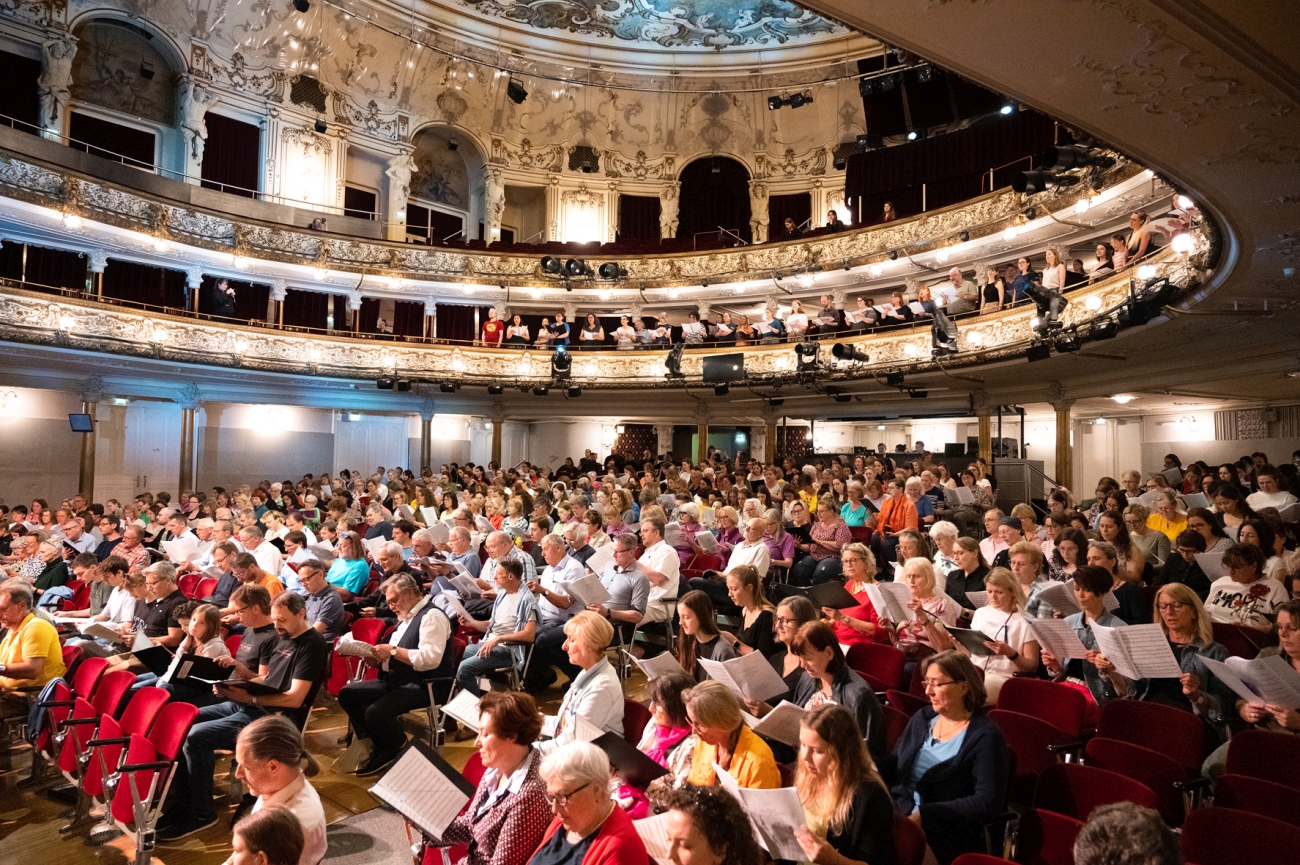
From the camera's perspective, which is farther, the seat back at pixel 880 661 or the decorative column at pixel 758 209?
the decorative column at pixel 758 209

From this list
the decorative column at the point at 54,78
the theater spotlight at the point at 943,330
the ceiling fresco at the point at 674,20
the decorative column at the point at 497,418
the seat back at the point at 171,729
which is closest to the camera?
the seat back at the point at 171,729

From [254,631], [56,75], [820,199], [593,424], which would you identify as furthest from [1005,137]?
[56,75]

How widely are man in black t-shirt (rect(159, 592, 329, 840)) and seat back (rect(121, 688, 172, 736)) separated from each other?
0.21 m

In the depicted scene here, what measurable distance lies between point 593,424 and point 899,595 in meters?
18.7

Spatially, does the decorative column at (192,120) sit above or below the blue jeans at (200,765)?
above

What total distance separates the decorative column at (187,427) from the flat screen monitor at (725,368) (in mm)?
11190

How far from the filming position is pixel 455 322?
22.5 meters

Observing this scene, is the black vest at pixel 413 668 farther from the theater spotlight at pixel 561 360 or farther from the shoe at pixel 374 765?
the theater spotlight at pixel 561 360

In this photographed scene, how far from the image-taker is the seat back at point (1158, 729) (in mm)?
3293

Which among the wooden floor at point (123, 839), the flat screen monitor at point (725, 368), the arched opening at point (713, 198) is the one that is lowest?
the wooden floor at point (123, 839)

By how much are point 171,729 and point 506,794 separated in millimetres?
2083

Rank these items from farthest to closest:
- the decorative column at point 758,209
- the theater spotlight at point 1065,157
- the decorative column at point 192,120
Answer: the decorative column at point 758,209, the decorative column at point 192,120, the theater spotlight at point 1065,157

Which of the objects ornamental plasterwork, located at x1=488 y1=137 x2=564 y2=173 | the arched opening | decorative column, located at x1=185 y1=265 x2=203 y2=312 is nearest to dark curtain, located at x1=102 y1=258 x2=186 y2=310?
decorative column, located at x1=185 y1=265 x2=203 y2=312

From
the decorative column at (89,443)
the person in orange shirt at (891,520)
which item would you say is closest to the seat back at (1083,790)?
the person in orange shirt at (891,520)
